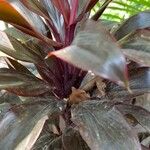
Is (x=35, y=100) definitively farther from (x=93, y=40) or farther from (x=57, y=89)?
(x=93, y=40)

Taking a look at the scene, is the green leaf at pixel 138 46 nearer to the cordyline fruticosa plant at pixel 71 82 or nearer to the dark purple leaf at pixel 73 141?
the cordyline fruticosa plant at pixel 71 82

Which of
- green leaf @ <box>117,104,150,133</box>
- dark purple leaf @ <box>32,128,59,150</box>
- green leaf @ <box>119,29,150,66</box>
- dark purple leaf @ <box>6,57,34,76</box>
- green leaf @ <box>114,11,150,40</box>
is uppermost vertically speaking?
dark purple leaf @ <box>6,57,34,76</box>

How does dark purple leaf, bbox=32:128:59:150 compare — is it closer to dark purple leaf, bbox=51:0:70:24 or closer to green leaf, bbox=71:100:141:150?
green leaf, bbox=71:100:141:150

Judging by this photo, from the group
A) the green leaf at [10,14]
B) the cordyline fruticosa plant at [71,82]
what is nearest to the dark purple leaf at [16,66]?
the cordyline fruticosa plant at [71,82]

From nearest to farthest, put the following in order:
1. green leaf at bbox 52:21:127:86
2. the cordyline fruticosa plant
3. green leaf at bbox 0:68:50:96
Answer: green leaf at bbox 52:21:127:86
the cordyline fruticosa plant
green leaf at bbox 0:68:50:96

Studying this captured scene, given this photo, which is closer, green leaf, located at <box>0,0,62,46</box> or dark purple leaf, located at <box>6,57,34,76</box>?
green leaf, located at <box>0,0,62,46</box>

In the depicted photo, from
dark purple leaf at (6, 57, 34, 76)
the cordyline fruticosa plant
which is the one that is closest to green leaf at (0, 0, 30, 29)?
the cordyline fruticosa plant

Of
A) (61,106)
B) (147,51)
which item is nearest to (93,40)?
(147,51)

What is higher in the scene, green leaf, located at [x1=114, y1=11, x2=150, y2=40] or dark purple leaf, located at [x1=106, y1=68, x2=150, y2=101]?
green leaf, located at [x1=114, y1=11, x2=150, y2=40]

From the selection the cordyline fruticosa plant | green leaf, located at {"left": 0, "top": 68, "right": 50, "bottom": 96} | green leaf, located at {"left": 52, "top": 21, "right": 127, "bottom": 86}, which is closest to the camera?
green leaf, located at {"left": 52, "top": 21, "right": 127, "bottom": 86}
